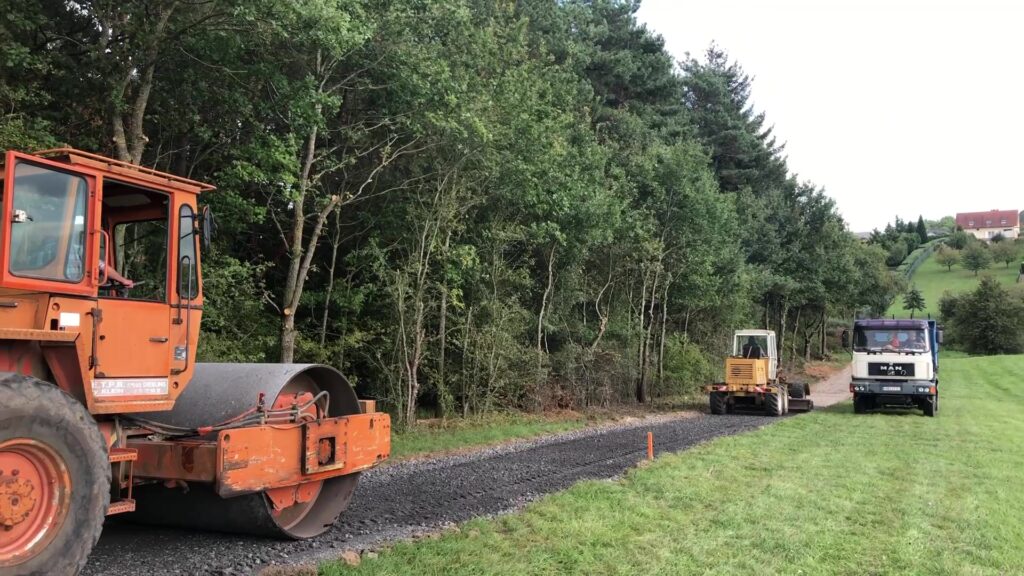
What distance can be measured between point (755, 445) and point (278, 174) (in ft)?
32.2

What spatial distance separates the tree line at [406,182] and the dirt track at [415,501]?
4.21 m

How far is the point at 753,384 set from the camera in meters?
21.4

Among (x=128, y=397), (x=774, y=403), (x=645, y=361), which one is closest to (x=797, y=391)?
(x=774, y=403)

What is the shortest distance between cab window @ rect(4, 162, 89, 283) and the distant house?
18279 centimetres

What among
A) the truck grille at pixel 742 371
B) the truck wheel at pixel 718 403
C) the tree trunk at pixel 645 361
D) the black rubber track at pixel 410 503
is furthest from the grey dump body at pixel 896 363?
the black rubber track at pixel 410 503

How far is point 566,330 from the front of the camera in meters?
22.1

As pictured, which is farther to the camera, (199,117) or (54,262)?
(199,117)

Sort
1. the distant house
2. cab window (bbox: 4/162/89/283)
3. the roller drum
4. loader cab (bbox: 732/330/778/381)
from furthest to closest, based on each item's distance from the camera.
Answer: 1. the distant house
2. loader cab (bbox: 732/330/778/381)
3. the roller drum
4. cab window (bbox: 4/162/89/283)

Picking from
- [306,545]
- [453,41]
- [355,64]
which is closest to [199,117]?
[355,64]

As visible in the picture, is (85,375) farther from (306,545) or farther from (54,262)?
(306,545)

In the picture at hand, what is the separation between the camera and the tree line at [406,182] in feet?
36.6

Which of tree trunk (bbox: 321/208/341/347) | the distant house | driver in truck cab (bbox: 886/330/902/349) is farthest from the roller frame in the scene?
the distant house

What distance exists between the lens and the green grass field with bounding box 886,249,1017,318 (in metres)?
83.0

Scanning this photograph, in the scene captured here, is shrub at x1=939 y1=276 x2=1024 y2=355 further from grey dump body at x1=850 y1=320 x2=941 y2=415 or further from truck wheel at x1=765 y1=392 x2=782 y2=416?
truck wheel at x1=765 y1=392 x2=782 y2=416
